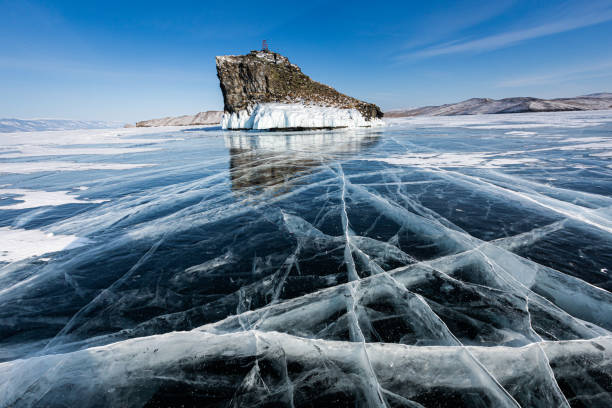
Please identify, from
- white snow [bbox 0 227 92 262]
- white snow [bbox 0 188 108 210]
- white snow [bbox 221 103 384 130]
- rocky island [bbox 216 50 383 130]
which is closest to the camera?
white snow [bbox 0 227 92 262]

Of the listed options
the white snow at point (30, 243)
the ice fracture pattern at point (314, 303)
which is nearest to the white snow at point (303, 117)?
the ice fracture pattern at point (314, 303)

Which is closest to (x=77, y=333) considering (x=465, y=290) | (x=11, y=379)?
(x=11, y=379)

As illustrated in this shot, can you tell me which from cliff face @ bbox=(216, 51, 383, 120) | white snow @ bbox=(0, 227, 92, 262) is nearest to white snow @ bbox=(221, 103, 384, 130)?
cliff face @ bbox=(216, 51, 383, 120)

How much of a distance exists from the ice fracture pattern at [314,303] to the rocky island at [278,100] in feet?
85.9

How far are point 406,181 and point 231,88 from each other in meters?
39.8

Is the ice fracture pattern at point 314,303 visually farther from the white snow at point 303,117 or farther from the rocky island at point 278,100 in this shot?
the rocky island at point 278,100

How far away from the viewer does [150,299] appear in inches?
89.0

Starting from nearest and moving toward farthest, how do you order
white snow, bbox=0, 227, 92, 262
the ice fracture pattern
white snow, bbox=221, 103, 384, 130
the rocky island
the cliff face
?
the ice fracture pattern → white snow, bbox=0, 227, 92, 262 → white snow, bbox=221, 103, 384, 130 → the rocky island → the cliff face

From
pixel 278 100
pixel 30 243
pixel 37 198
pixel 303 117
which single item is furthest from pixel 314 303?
pixel 278 100

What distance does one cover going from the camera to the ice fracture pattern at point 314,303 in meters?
1.47

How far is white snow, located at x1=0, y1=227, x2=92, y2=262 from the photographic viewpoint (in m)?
3.15

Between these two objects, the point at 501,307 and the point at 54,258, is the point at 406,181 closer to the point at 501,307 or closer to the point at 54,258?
the point at 501,307

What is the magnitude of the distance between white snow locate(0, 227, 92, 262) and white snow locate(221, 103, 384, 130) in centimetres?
2657

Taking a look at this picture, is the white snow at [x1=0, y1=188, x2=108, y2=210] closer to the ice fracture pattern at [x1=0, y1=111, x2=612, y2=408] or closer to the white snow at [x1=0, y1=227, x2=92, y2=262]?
the ice fracture pattern at [x1=0, y1=111, x2=612, y2=408]
